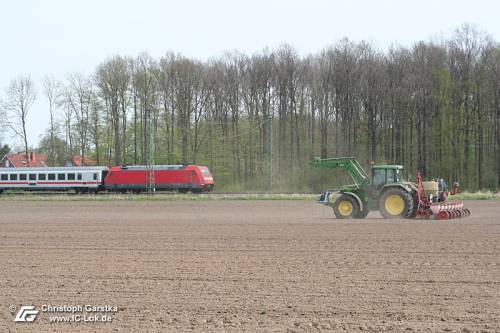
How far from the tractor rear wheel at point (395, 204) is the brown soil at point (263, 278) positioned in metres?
3.84

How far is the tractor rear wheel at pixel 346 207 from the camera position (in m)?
26.3

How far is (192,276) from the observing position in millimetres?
12344

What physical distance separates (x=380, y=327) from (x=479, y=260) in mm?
6162

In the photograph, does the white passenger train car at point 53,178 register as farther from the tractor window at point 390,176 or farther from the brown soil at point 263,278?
the brown soil at point 263,278

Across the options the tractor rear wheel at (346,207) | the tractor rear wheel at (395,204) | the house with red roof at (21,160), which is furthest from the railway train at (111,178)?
the tractor rear wheel at (395,204)

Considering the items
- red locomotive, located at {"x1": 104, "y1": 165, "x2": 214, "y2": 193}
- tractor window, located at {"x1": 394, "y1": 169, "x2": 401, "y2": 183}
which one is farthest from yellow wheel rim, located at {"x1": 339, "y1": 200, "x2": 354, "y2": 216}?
red locomotive, located at {"x1": 104, "y1": 165, "x2": 214, "y2": 193}

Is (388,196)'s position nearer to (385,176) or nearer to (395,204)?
(395,204)

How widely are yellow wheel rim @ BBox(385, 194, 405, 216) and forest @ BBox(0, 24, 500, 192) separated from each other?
3458 cm

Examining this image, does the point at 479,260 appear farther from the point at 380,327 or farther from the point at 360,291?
the point at 380,327

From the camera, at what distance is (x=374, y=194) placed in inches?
1021

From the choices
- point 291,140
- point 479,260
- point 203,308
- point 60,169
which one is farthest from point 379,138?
point 203,308

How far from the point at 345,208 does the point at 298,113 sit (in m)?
42.2

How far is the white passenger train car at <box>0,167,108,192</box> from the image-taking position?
5678cm

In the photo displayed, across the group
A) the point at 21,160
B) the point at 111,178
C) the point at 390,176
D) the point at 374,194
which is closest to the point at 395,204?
the point at 374,194
